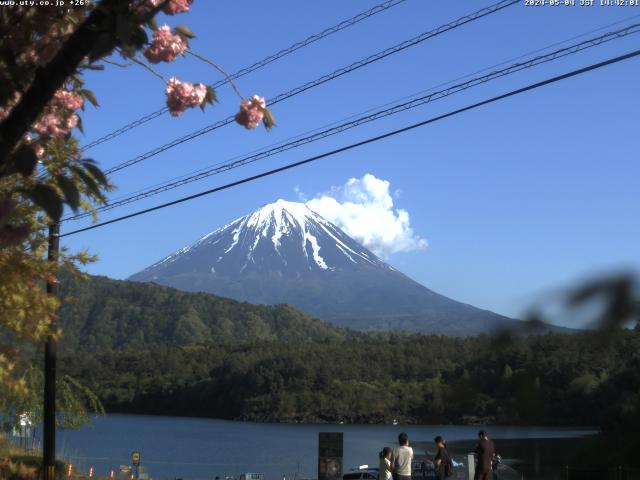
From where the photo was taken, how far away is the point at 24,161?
3006mm

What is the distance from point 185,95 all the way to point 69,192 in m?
1.65

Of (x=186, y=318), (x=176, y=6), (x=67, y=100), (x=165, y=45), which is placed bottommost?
(x=67, y=100)

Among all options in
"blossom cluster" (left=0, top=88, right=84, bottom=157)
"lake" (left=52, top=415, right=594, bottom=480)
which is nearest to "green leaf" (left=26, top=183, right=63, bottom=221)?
"blossom cluster" (left=0, top=88, right=84, bottom=157)

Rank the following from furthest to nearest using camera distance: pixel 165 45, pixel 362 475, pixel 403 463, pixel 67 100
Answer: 1. pixel 362 475
2. pixel 403 463
3. pixel 67 100
4. pixel 165 45

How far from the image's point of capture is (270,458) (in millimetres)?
56031

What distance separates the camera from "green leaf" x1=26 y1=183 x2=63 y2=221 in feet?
9.22

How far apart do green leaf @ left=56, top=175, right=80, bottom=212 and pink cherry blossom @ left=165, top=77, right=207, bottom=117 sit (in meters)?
1.55

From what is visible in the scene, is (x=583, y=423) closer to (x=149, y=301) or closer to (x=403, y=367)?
(x=403, y=367)

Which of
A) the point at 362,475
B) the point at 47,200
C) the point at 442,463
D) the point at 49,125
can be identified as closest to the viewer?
the point at 47,200

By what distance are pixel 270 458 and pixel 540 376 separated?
56.0 m

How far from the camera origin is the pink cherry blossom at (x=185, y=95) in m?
4.43

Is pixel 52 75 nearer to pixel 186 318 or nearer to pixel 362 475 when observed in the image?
pixel 362 475

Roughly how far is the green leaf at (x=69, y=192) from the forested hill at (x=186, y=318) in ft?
441

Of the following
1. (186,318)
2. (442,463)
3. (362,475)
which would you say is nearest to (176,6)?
(442,463)
